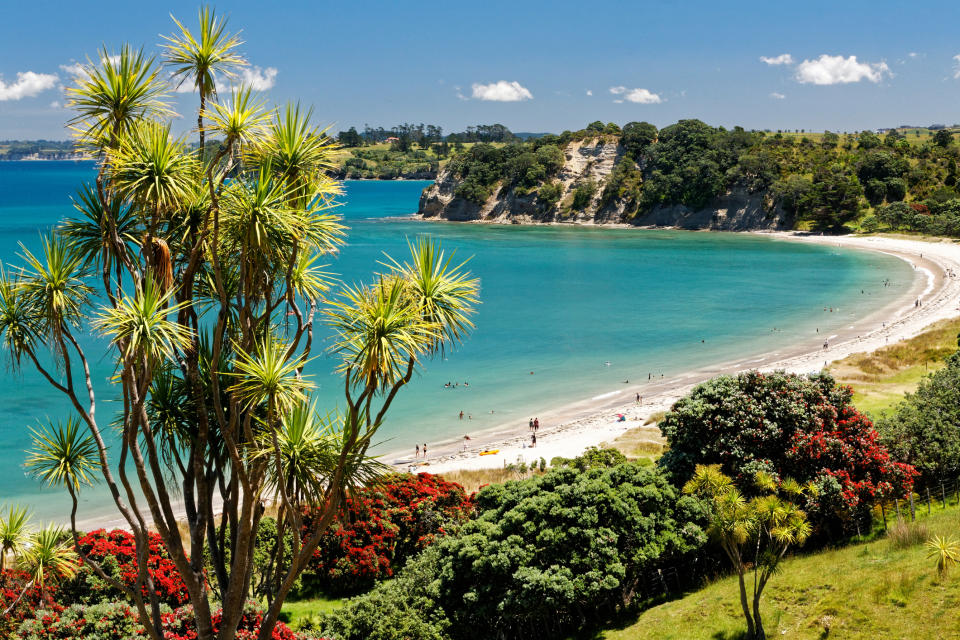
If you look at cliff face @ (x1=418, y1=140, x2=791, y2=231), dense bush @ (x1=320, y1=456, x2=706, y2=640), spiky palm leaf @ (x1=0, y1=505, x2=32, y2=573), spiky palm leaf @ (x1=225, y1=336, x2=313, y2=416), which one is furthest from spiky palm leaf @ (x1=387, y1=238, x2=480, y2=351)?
cliff face @ (x1=418, y1=140, x2=791, y2=231)

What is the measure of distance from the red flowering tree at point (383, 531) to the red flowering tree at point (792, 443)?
6540 millimetres

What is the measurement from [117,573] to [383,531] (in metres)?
6.70

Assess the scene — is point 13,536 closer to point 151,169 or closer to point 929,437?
point 151,169

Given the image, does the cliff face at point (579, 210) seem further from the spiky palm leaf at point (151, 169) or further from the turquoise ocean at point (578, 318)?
the spiky palm leaf at point (151, 169)

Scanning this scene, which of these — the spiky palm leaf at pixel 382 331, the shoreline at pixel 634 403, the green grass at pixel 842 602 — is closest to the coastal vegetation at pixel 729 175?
the shoreline at pixel 634 403

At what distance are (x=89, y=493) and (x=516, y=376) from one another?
A: 2851cm

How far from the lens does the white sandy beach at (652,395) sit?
118 feet

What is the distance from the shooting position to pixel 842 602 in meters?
13.9

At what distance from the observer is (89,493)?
32812 millimetres

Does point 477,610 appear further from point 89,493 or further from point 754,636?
point 89,493

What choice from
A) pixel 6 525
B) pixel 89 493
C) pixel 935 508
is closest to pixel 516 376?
pixel 89 493

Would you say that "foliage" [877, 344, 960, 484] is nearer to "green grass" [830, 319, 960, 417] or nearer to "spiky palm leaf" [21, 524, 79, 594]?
"green grass" [830, 319, 960, 417]

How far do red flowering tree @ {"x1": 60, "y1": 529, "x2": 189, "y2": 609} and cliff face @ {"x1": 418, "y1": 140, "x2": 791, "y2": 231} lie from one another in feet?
442

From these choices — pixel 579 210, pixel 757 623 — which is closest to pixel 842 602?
pixel 757 623
